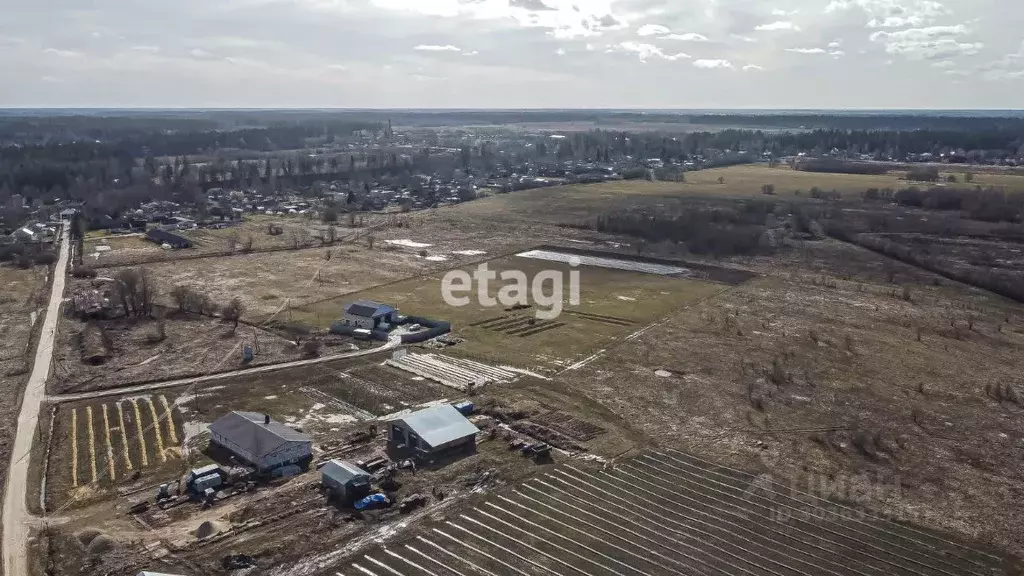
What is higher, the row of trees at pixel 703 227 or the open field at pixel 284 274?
the row of trees at pixel 703 227

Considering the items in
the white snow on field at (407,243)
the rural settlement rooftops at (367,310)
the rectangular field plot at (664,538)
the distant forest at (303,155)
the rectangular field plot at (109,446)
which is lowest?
the rectangular field plot at (664,538)

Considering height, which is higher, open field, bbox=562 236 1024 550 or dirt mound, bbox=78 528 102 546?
open field, bbox=562 236 1024 550

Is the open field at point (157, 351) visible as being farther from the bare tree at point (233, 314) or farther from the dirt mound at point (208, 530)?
the dirt mound at point (208, 530)

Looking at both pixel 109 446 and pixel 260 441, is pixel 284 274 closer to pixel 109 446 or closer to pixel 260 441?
pixel 109 446

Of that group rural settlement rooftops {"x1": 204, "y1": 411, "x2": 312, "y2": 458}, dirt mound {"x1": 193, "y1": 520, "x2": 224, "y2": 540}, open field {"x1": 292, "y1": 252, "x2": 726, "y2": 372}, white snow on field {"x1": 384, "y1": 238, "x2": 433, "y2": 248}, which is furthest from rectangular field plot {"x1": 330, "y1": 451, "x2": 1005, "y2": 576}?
white snow on field {"x1": 384, "y1": 238, "x2": 433, "y2": 248}

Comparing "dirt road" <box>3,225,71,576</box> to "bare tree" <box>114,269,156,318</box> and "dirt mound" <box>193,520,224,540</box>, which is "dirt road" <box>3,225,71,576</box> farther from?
"dirt mound" <box>193,520,224,540</box>

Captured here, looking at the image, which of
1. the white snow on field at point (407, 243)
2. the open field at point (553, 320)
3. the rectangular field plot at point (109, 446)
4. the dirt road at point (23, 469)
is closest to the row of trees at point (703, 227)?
the open field at point (553, 320)

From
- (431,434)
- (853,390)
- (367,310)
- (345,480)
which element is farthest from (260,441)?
(853,390)
